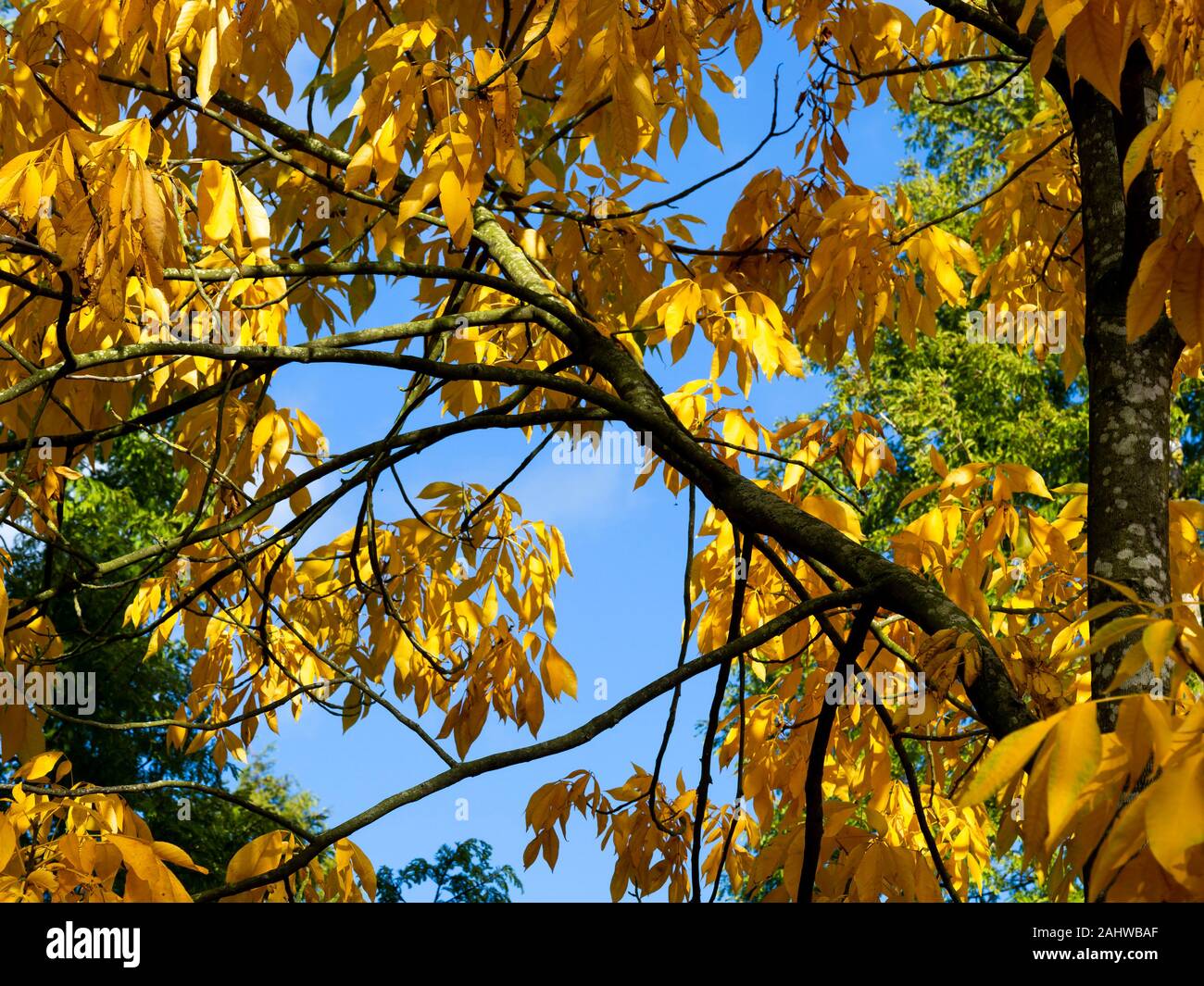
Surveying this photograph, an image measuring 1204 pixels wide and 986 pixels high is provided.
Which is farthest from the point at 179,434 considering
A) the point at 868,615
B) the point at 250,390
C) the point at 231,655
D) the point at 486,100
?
the point at 868,615

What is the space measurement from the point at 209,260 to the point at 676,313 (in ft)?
3.72

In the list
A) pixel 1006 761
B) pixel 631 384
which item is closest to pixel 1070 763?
pixel 1006 761

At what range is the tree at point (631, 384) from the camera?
5.49ft

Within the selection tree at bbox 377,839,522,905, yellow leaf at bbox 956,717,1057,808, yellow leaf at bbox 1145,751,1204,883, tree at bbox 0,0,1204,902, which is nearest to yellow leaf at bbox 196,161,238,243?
tree at bbox 0,0,1204,902

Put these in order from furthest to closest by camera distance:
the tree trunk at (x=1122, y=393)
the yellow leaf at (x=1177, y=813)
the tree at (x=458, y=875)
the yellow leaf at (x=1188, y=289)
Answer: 1. the tree at (x=458, y=875)
2. the tree trunk at (x=1122, y=393)
3. the yellow leaf at (x=1188, y=289)
4. the yellow leaf at (x=1177, y=813)

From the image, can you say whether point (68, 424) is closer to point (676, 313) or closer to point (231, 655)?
point (231, 655)

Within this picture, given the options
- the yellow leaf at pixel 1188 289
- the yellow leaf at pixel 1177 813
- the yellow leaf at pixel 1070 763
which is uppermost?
the yellow leaf at pixel 1188 289

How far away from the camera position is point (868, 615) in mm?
1917

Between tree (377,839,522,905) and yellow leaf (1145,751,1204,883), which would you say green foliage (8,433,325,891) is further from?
yellow leaf (1145,751,1204,883)

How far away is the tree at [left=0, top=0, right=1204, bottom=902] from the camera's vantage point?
1.67 metres

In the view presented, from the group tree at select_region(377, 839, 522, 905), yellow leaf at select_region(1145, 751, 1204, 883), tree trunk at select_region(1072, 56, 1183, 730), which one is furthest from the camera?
tree at select_region(377, 839, 522, 905)

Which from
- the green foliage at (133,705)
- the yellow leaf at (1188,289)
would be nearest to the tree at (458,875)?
the green foliage at (133,705)

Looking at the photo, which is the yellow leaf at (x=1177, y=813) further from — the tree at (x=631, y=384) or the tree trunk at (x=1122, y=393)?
the tree trunk at (x=1122, y=393)

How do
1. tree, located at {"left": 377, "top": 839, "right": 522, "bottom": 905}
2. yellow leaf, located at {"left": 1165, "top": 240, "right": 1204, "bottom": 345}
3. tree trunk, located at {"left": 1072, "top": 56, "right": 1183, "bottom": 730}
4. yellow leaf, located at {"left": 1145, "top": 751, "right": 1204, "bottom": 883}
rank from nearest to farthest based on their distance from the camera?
yellow leaf, located at {"left": 1145, "top": 751, "right": 1204, "bottom": 883} < yellow leaf, located at {"left": 1165, "top": 240, "right": 1204, "bottom": 345} < tree trunk, located at {"left": 1072, "top": 56, "right": 1183, "bottom": 730} < tree, located at {"left": 377, "top": 839, "right": 522, "bottom": 905}
